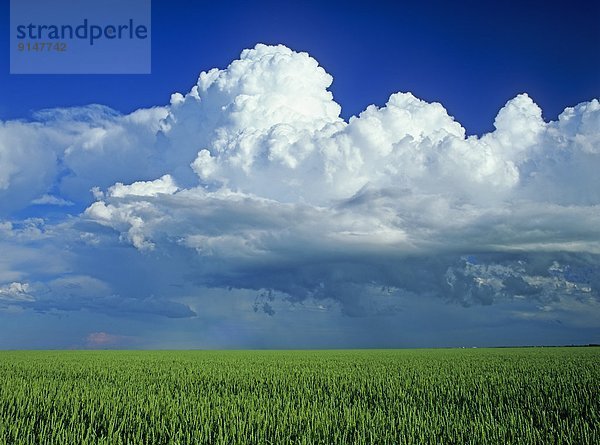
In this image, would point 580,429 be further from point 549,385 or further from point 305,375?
point 305,375

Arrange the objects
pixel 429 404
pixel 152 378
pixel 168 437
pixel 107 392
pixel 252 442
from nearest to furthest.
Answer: pixel 252 442 → pixel 168 437 → pixel 429 404 → pixel 107 392 → pixel 152 378

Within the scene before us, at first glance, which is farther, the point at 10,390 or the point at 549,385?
the point at 549,385

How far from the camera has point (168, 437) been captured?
8320 mm

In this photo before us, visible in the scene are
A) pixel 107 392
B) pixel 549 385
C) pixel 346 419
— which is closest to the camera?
pixel 346 419

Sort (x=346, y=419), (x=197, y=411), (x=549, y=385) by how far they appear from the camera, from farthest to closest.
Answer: (x=549, y=385), (x=197, y=411), (x=346, y=419)

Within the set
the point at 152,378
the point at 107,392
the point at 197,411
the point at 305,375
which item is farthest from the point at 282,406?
the point at 152,378

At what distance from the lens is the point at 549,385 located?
15.5 metres

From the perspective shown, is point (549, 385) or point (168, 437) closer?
point (168, 437)

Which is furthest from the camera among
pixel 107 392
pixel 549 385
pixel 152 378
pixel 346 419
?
pixel 152 378

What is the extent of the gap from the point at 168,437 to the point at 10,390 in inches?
322

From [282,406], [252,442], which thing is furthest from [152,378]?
[252,442]

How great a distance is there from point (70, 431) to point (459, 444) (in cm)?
627

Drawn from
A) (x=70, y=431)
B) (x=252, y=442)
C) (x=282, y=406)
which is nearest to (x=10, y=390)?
(x=70, y=431)

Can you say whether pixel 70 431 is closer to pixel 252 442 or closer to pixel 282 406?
pixel 252 442
